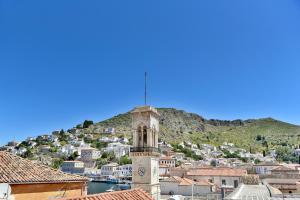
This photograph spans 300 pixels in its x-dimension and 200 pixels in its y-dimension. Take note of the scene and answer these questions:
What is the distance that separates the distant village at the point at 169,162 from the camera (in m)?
58.6

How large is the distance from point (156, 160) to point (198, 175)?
4364 cm

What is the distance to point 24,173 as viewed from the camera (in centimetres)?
1227

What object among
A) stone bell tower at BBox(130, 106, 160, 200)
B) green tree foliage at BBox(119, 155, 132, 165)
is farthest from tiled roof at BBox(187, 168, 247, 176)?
green tree foliage at BBox(119, 155, 132, 165)

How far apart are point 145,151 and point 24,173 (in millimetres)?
12889

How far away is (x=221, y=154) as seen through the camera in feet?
511

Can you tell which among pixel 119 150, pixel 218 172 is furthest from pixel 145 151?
pixel 119 150

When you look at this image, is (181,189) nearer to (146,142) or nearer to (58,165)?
(146,142)

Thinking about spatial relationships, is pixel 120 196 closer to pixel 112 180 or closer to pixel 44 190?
pixel 44 190

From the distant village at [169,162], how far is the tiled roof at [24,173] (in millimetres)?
29526

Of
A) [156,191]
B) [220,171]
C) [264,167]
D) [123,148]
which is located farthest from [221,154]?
[156,191]

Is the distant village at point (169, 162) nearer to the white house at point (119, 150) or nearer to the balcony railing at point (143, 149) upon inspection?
the white house at point (119, 150)

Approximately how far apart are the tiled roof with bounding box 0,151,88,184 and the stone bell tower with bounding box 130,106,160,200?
385 inches

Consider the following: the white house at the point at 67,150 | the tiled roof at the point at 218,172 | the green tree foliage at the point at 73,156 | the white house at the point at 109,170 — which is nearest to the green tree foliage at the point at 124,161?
the white house at the point at 109,170

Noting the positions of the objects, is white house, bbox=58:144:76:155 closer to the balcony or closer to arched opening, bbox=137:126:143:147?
arched opening, bbox=137:126:143:147
